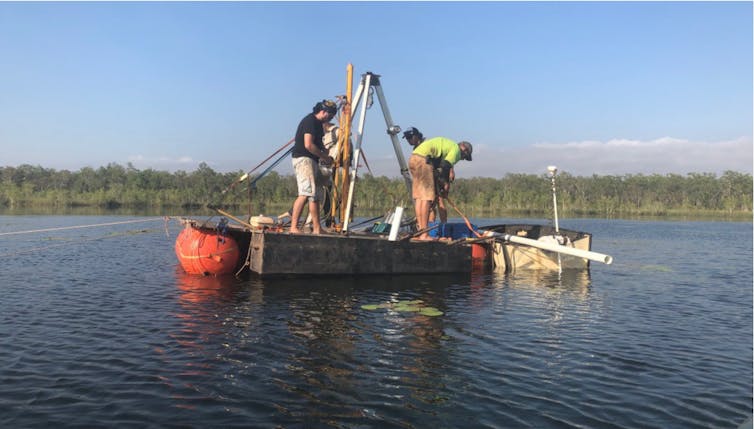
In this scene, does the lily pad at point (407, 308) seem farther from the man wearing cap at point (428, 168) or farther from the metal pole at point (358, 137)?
the man wearing cap at point (428, 168)

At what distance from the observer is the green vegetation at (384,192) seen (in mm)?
67188

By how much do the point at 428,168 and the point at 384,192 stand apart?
56.3m

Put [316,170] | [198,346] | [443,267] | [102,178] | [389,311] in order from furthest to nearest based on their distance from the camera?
1. [102,178]
2. [443,267]
3. [316,170]
4. [389,311]
5. [198,346]

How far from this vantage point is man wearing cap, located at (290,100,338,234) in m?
11.1

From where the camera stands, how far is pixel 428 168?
1273 centimetres

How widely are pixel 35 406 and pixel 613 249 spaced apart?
22084 mm

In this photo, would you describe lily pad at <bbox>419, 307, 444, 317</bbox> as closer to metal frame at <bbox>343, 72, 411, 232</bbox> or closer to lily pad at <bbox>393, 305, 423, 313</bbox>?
lily pad at <bbox>393, 305, 423, 313</bbox>

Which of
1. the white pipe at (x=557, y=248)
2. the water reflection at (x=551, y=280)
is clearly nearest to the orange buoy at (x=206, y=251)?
the water reflection at (x=551, y=280)

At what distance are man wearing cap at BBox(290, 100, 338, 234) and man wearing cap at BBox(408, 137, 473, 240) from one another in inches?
97.5

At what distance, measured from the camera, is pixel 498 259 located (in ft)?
47.2

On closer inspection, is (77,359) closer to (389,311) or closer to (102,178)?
(389,311)

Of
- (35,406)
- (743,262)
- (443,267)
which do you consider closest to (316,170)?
(443,267)

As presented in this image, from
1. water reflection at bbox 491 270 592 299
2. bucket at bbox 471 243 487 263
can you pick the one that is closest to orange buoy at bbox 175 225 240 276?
bucket at bbox 471 243 487 263

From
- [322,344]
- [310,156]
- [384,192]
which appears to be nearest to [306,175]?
[310,156]
